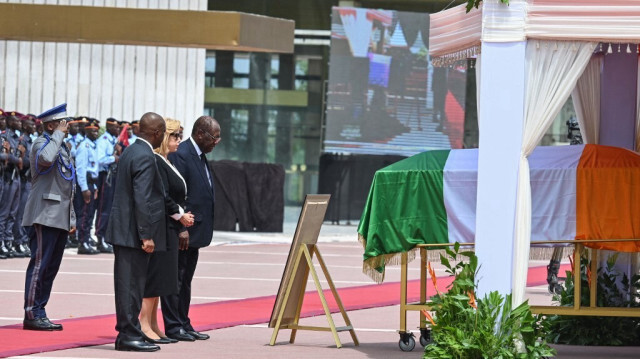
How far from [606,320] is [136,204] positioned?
180 inches

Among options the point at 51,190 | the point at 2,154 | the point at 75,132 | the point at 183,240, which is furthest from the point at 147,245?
the point at 75,132

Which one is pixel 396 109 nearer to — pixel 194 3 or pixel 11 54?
pixel 194 3

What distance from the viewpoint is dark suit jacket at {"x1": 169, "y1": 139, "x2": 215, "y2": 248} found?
12141 millimetres

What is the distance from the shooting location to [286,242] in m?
27.9

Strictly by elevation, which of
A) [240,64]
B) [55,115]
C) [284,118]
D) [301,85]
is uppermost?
[240,64]

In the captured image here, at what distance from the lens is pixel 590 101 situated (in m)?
12.6

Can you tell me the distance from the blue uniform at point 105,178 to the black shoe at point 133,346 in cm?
1139

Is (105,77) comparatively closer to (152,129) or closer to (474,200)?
(152,129)

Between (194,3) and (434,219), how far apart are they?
1919cm

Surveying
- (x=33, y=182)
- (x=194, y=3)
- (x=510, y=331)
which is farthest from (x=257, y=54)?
(x=510, y=331)

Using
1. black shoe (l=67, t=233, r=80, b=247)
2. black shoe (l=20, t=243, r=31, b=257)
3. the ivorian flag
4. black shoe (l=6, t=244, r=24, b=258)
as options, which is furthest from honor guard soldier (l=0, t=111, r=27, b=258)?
the ivorian flag

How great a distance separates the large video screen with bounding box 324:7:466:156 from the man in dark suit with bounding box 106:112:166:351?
911 inches

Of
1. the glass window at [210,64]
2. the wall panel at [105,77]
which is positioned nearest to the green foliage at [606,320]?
the wall panel at [105,77]

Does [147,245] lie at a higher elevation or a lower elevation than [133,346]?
higher
